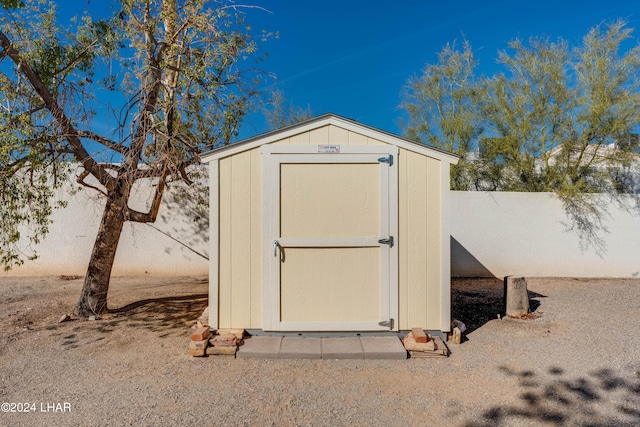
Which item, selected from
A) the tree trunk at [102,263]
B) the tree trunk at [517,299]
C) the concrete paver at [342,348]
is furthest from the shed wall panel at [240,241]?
the tree trunk at [517,299]

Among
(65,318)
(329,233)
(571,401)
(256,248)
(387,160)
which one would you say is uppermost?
(387,160)

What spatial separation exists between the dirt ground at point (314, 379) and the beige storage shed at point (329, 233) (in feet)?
1.89

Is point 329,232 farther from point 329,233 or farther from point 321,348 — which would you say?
point 321,348

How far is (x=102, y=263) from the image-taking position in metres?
4.82

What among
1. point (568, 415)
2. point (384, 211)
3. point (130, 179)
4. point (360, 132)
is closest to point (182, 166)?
point (130, 179)

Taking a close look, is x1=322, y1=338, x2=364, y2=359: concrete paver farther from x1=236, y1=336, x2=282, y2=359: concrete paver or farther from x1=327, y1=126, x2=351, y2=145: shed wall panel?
x1=327, y1=126, x2=351, y2=145: shed wall panel

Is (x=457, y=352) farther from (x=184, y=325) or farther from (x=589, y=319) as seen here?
(x=184, y=325)

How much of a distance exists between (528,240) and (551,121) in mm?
2867

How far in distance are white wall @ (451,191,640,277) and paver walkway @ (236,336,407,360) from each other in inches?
178

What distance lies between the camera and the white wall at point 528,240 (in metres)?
7.45

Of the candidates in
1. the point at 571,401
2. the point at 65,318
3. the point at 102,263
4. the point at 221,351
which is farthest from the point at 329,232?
the point at 65,318

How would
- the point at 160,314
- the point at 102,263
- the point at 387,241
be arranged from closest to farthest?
the point at 387,241
the point at 102,263
the point at 160,314

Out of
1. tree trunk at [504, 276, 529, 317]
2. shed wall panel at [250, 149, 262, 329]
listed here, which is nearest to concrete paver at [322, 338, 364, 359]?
shed wall panel at [250, 149, 262, 329]

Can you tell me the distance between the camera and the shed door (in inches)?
152
